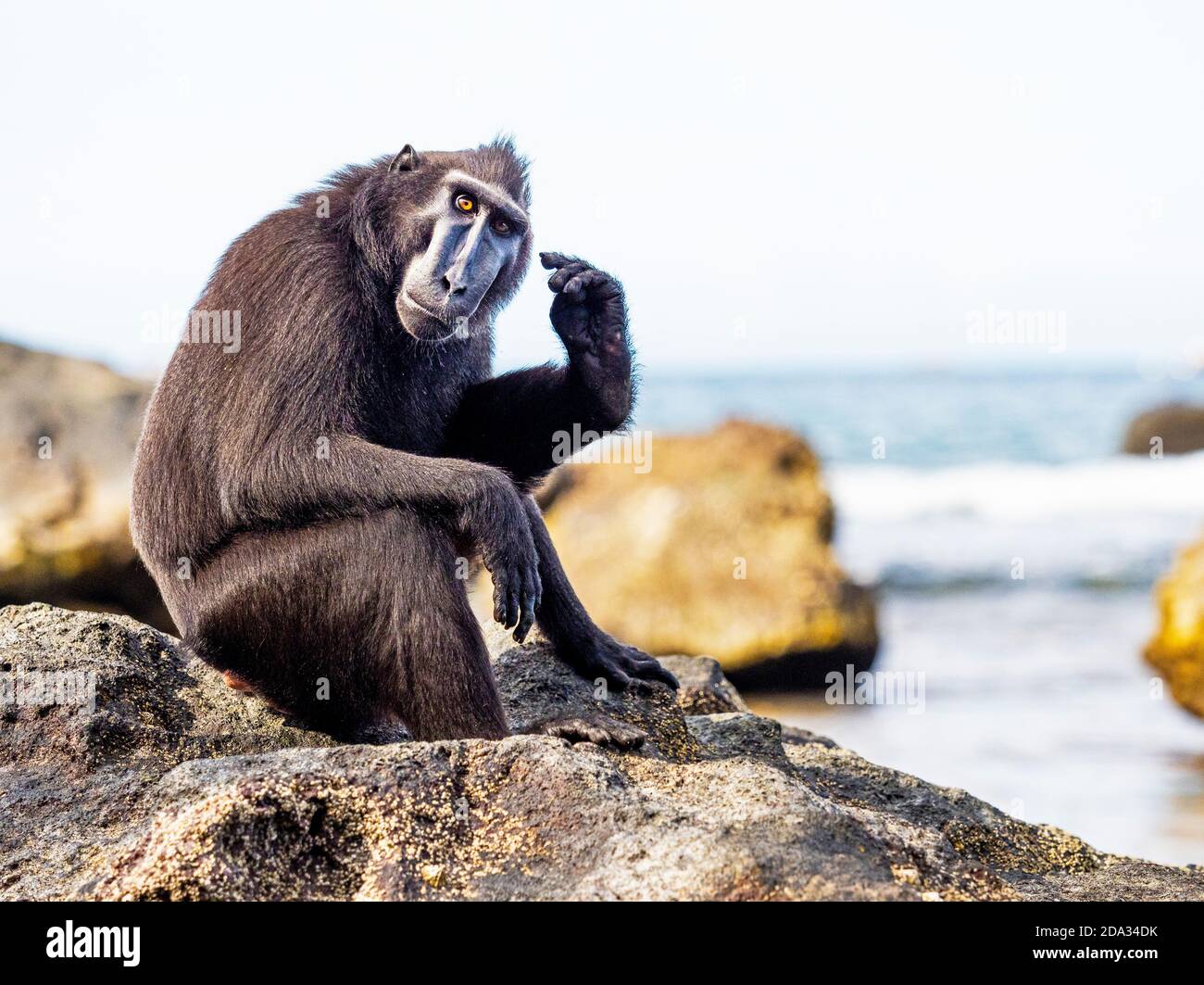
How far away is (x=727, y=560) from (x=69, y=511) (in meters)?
6.31

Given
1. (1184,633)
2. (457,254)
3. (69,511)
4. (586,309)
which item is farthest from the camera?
(69,511)

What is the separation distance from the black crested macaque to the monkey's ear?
0.05ft

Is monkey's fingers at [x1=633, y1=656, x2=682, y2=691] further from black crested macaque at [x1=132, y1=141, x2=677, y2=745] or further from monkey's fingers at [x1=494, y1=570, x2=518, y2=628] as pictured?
monkey's fingers at [x1=494, y1=570, x2=518, y2=628]

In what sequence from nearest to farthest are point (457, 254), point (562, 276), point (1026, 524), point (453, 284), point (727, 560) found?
1. point (453, 284)
2. point (457, 254)
3. point (562, 276)
4. point (727, 560)
5. point (1026, 524)

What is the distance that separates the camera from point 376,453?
232 inches

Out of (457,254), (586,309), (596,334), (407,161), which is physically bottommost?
(596,334)

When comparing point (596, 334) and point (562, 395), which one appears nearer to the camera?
point (596, 334)

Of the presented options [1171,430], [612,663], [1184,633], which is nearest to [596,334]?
[612,663]

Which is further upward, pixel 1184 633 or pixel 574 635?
pixel 574 635

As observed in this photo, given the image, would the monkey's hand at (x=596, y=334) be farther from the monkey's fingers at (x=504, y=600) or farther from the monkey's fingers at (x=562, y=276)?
the monkey's fingers at (x=504, y=600)

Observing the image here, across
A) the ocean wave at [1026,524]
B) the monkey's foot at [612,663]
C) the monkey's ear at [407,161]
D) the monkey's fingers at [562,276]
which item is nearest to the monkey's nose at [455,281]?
the monkey's fingers at [562,276]

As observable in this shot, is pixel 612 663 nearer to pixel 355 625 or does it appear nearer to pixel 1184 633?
pixel 355 625
